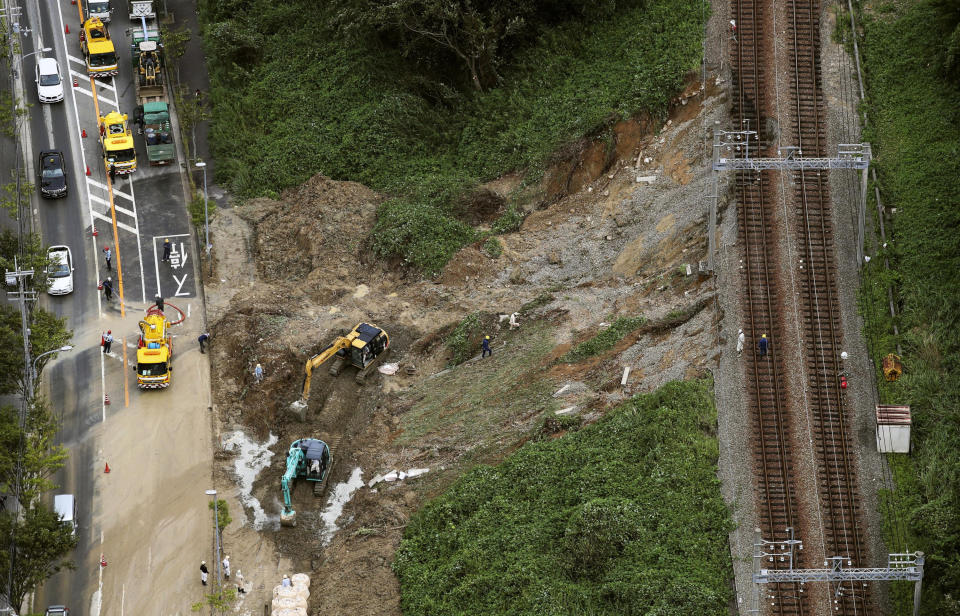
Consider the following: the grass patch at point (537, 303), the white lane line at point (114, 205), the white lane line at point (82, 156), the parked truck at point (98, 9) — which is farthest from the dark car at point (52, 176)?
the grass patch at point (537, 303)

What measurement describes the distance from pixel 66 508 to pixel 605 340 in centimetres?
2467

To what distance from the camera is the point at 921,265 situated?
62.5m

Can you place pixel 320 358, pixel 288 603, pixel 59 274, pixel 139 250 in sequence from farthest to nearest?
pixel 139 250, pixel 59 274, pixel 320 358, pixel 288 603

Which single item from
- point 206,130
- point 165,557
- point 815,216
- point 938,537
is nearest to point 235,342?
point 165,557

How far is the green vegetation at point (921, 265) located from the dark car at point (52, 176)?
1695 inches

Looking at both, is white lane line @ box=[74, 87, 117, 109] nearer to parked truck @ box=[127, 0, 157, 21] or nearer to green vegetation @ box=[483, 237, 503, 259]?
parked truck @ box=[127, 0, 157, 21]

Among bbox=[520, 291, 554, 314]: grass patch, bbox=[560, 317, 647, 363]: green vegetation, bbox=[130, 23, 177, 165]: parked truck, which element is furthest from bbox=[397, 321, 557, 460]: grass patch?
bbox=[130, 23, 177, 165]: parked truck

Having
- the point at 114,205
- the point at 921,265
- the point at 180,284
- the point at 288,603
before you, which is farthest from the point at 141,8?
the point at 921,265

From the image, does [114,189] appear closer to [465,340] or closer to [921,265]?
[465,340]

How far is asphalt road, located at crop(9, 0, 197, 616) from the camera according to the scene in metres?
65.2

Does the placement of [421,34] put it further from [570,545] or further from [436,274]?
[570,545]

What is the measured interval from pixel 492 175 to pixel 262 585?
91.2ft

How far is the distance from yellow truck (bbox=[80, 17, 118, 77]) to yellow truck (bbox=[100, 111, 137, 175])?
7.05 metres

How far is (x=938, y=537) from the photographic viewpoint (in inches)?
2057
